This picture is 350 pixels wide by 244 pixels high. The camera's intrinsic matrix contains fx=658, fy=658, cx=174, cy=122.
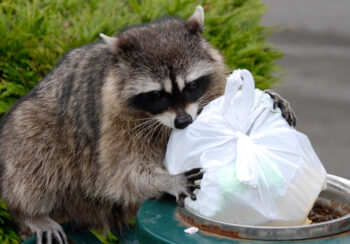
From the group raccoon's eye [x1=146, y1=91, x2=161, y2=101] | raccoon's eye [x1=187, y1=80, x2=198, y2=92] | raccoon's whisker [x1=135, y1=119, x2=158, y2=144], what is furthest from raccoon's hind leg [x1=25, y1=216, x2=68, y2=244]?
raccoon's eye [x1=187, y1=80, x2=198, y2=92]

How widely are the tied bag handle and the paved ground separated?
3168mm

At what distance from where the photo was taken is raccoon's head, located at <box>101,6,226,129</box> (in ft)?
9.21

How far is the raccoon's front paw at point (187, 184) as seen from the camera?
99.4 inches

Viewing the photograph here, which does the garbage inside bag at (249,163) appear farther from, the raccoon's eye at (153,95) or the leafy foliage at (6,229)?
the leafy foliage at (6,229)

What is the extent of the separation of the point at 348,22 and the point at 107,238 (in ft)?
22.9

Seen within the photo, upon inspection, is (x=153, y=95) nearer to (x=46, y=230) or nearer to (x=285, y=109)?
(x=285, y=109)

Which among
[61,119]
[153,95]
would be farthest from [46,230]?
[153,95]

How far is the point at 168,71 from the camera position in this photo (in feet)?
9.25

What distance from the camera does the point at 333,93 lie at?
776 centimetres

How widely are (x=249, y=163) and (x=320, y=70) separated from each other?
21.0 feet

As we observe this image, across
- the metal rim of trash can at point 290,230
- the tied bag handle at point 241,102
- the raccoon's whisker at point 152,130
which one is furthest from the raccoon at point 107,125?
the metal rim of trash can at point 290,230

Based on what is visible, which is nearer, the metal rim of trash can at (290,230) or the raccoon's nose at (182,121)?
the metal rim of trash can at (290,230)

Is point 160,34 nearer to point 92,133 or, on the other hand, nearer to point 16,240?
point 92,133

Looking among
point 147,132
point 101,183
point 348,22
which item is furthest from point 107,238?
point 348,22
